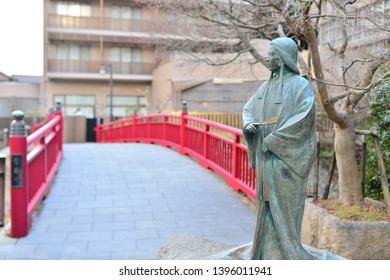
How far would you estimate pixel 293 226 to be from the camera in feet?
10.3

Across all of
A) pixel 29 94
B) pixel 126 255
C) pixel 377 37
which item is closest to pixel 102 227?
pixel 126 255

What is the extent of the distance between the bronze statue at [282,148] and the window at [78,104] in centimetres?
2399

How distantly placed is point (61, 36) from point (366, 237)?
80.3 ft

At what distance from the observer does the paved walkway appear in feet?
17.3

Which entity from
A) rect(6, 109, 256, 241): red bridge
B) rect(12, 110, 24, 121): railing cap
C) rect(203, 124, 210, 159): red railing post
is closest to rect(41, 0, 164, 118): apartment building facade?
rect(6, 109, 256, 241): red bridge

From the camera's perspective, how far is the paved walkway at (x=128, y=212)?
528 centimetres

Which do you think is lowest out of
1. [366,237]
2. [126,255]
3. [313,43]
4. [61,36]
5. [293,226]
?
[126,255]

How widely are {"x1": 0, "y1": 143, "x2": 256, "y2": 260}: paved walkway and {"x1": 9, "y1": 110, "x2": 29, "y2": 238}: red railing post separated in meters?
0.21

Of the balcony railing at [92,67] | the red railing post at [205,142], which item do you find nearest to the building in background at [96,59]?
the balcony railing at [92,67]

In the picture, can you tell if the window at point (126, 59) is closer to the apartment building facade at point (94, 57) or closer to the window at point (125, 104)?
the apartment building facade at point (94, 57)

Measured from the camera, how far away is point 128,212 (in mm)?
6770

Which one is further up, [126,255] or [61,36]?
[61,36]

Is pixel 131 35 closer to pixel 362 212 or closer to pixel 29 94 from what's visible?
pixel 29 94

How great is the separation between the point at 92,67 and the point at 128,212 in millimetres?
21238
